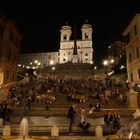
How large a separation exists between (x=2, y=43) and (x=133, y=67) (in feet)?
73.3

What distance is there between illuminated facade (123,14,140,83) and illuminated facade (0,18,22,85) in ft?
68.2

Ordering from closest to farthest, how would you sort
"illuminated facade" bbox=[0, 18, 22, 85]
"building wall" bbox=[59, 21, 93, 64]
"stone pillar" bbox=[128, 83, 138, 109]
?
"stone pillar" bbox=[128, 83, 138, 109] → "illuminated facade" bbox=[0, 18, 22, 85] → "building wall" bbox=[59, 21, 93, 64]

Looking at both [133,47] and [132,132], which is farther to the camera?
[133,47]

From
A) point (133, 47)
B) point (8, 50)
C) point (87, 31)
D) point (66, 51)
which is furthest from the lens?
point (87, 31)

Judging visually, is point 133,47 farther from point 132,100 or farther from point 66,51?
point 66,51

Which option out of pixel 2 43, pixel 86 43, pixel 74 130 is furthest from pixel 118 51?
pixel 86 43

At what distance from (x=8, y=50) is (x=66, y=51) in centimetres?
7848

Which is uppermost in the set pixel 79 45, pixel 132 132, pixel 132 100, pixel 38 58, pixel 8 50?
pixel 79 45

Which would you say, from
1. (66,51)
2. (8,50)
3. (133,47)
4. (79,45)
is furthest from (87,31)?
(133,47)

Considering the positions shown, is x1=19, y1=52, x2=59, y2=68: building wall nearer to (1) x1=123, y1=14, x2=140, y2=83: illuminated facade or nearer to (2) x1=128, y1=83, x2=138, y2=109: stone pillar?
(1) x1=123, y1=14, x2=140, y2=83: illuminated facade

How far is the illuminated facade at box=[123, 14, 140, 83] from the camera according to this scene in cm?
3800

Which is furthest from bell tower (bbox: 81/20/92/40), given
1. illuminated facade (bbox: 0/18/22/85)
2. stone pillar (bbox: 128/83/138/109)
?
stone pillar (bbox: 128/83/138/109)

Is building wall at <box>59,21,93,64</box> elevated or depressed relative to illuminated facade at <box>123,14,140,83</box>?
elevated

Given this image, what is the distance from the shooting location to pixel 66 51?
122125 mm
